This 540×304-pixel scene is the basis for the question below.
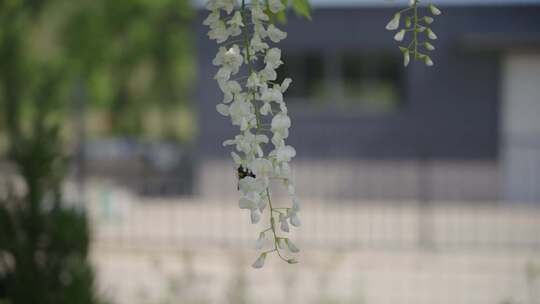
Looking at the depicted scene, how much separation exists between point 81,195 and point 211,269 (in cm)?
248

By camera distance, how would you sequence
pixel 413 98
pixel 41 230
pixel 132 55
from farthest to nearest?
pixel 132 55 < pixel 413 98 < pixel 41 230

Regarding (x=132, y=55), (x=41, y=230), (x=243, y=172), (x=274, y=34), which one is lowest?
(x=41, y=230)

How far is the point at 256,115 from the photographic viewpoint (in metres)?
Result: 1.54

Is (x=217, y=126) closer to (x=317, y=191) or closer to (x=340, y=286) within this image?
(x=317, y=191)

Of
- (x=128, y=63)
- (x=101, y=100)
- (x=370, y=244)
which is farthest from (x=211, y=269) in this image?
(x=101, y=100)

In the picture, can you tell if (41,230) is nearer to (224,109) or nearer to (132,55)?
(224,109)

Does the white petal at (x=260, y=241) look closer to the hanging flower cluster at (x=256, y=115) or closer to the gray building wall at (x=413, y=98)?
the hanging flower cluster at (x=256, y=115)

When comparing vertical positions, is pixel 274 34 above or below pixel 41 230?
above

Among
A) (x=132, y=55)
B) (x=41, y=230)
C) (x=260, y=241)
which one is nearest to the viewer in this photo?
(x=260, y=241)

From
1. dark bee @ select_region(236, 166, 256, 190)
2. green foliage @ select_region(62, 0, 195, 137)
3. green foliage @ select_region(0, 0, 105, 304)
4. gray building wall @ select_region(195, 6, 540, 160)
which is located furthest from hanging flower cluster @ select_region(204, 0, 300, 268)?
green foliage @ select_region(62, 0, 195, 137)

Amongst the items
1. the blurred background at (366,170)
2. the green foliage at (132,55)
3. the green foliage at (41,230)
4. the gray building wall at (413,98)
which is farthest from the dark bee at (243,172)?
the green foliage at (132,55)

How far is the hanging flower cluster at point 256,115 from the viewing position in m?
1.45

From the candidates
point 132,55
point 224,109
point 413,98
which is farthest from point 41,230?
point 132,55

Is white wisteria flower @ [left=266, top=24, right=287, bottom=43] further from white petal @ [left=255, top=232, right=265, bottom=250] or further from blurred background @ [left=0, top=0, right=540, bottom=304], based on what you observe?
blurred background @ [left=0, top=0, right=540, bottom=304]
